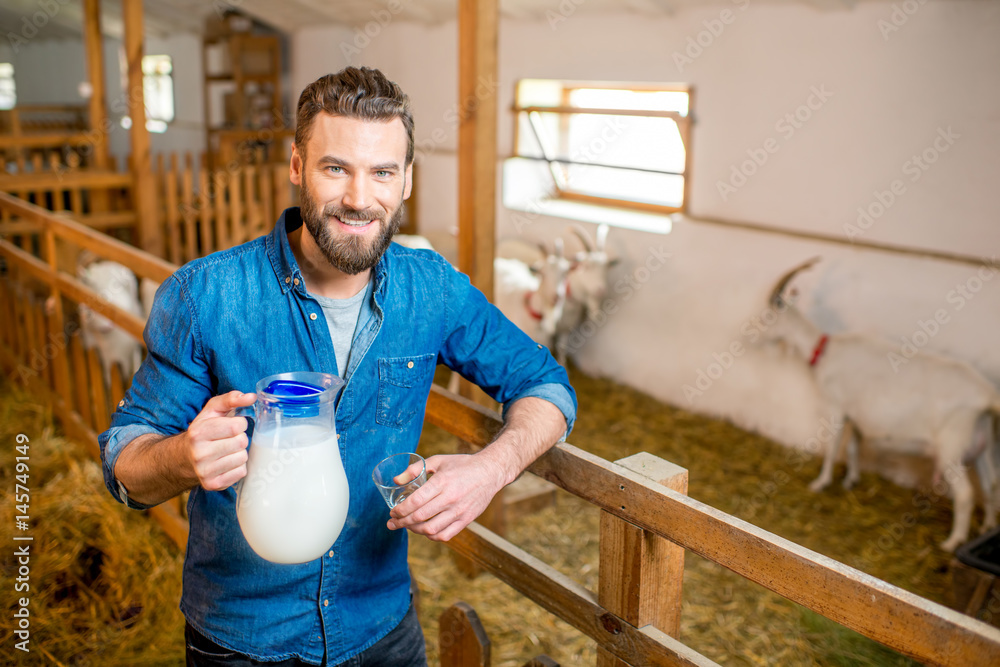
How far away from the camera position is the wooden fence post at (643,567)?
157 cm

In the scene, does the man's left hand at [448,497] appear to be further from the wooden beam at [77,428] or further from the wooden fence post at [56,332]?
the wooden fence post at [56,332]

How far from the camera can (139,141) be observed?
668 centimetres

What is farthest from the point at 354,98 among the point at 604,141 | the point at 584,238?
the point at 604,141

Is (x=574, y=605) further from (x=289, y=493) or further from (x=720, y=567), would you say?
(x=720, y=567)

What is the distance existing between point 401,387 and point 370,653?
539mm

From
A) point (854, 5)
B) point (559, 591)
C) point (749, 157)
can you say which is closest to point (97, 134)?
point (749, 157)

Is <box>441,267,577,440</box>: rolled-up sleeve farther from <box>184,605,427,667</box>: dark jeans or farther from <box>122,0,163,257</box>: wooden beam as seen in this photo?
<box>122,0,163,257</box>: wooden beam

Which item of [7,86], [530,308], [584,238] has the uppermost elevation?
[7,86]

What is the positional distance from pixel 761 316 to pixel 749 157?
0.99 meters

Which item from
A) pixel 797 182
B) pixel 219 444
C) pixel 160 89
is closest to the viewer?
pixel 219 444

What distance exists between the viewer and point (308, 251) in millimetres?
1577

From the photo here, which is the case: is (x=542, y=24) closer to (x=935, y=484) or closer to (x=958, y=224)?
(x=958, y=224)

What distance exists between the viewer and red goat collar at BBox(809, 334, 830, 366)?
15.4 ft

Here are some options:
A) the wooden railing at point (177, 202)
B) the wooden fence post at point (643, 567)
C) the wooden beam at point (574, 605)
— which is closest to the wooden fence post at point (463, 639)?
the wooden beam at point (574, 605)
